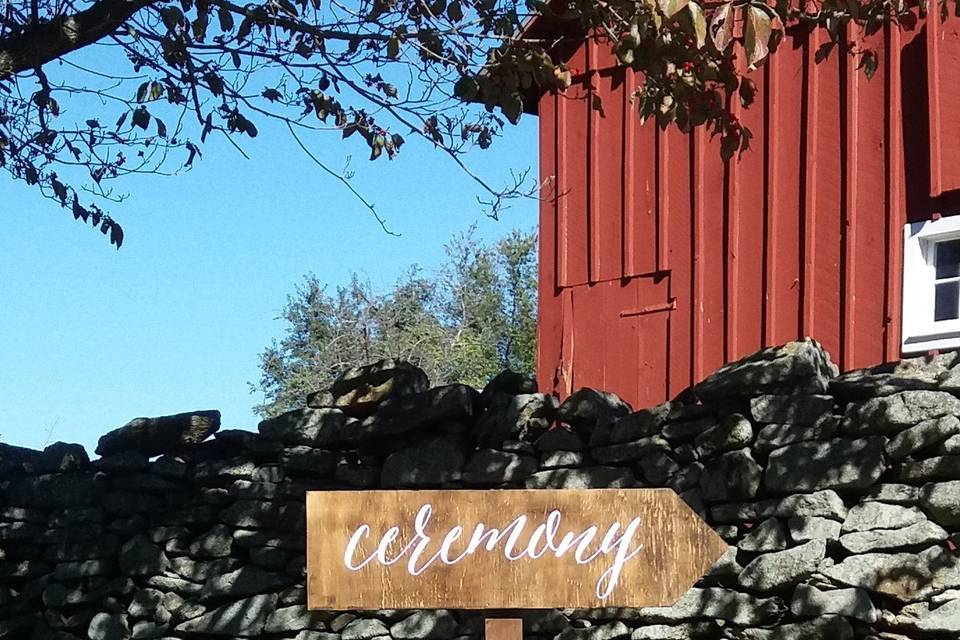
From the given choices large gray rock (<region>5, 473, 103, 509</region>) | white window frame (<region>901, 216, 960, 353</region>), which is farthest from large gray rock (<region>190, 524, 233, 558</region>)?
white window frame (<region>901, 216, 960, 353</region>)

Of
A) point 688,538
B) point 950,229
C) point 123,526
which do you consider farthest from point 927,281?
point 123,526

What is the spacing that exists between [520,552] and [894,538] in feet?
6.28

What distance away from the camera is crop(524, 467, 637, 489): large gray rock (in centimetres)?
650

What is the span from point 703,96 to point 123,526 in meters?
3.85

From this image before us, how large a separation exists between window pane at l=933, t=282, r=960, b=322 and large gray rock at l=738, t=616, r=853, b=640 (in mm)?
2699

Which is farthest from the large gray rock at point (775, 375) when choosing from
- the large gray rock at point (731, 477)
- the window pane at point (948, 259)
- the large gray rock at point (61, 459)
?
the large gray rock at point (61, 459)

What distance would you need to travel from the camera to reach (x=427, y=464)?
6930 mm

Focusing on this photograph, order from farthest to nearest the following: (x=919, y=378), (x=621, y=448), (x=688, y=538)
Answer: (x=621, y=448) < (x=919, y=378) < (x=688, y=538)

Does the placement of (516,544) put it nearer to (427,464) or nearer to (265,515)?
(427,464)

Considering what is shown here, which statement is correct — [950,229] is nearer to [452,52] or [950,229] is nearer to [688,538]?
[452,52]

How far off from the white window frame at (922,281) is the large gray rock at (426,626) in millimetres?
3087

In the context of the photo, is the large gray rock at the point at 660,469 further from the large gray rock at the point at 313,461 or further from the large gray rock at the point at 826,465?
the large gray rock at the point at 313,461

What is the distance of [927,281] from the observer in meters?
8.00

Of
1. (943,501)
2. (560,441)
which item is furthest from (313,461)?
(943,501)
